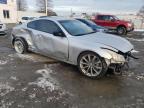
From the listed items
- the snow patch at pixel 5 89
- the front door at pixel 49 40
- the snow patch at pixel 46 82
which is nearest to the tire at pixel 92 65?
the front door at pixel 49 40

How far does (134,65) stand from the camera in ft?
22.9

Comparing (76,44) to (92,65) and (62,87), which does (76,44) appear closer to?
(92,65)

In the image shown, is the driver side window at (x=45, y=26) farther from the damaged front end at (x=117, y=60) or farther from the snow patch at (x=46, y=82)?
the damaged front end at (x=117, y=60)

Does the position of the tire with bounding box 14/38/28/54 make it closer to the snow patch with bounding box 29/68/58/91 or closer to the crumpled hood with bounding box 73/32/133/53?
the snow patch with bounding box 29/68/58/91

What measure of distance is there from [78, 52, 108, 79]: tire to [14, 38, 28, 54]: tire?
9.59 feet

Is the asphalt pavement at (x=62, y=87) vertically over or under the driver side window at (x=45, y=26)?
under

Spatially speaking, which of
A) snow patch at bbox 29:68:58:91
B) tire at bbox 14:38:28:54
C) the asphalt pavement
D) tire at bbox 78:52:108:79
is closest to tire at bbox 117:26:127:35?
the asphalt pavement

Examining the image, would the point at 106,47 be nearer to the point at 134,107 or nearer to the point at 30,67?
the point at 134,107

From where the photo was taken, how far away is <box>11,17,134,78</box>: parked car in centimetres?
539

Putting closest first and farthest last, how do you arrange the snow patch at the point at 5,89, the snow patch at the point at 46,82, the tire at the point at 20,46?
the snow patch at the point at 5,89, the snow patch at the point at 46,82, the tire at the point at 20,46

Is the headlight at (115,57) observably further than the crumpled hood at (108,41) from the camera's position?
No

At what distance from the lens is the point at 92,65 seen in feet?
18.4

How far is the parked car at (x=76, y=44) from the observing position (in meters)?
5.39

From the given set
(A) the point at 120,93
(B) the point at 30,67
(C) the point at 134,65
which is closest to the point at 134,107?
(A) the point at 120,93
